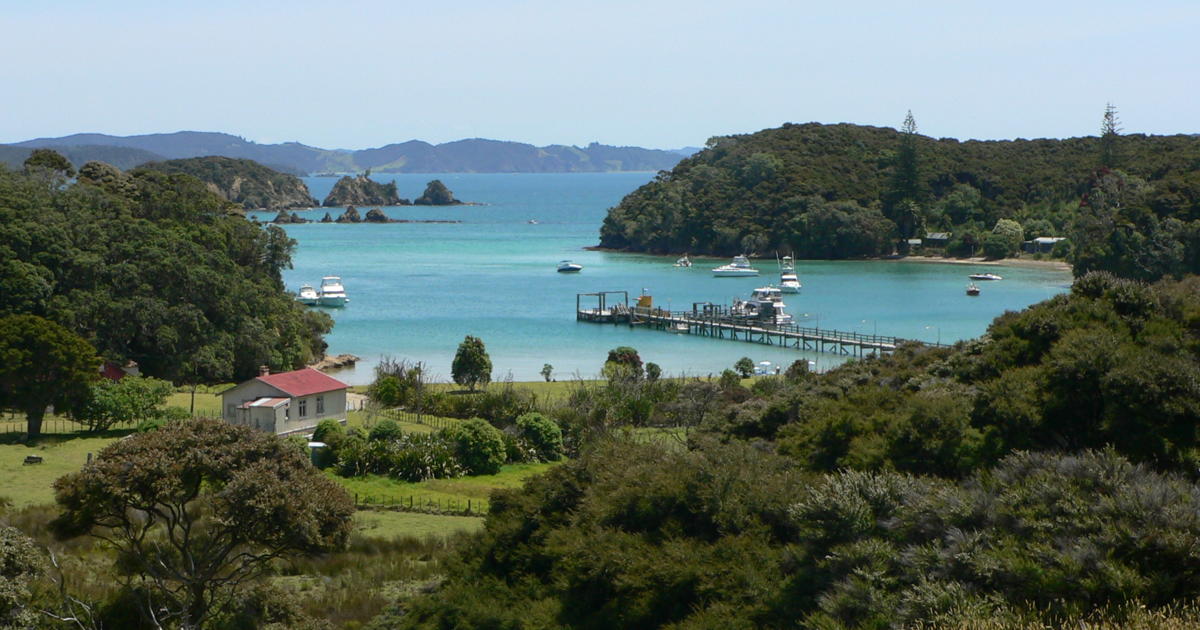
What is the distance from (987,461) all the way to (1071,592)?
539 centimetres

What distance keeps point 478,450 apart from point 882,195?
78.8m

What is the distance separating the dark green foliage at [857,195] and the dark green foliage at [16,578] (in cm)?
8277

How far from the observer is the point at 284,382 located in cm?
3078

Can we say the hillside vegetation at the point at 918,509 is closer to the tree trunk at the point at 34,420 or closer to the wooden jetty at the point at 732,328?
the tree trunk at the point at 34,420

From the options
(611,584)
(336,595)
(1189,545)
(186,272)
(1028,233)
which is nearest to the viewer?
(1189,545)

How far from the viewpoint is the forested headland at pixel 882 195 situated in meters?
93.2

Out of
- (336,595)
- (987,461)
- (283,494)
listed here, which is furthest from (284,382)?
(987,461)

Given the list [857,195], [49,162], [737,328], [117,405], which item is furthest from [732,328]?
[857,195]

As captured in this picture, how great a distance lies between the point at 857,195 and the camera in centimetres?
10050

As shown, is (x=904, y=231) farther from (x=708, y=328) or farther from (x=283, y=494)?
(x=283, y=494)

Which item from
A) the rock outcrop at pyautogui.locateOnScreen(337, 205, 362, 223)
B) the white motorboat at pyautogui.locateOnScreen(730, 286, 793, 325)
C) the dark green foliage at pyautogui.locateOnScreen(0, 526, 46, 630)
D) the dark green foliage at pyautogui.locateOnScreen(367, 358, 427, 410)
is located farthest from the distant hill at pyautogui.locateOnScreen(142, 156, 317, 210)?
the dark green foliage at pyautogui.locateOnScreen(0, 526, 46, 630)

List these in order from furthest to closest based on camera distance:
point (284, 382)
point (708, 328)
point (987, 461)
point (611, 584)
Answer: point (708, 328)
point (284, 382)
point (987, 461)
point (611, 584)

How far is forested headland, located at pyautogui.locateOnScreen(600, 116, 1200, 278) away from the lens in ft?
306

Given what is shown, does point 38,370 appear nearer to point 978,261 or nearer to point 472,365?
point 472,365
